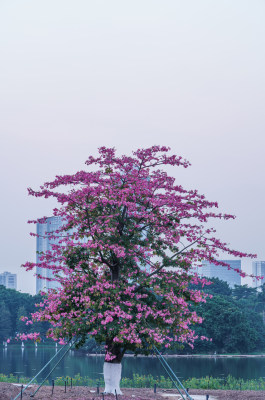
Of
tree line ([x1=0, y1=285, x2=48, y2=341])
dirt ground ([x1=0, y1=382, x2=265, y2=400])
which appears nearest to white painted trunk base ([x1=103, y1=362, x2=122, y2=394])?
dirt ground ([x1=0, y1=382, x2=265, y2=400])

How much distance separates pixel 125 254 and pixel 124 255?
407mm

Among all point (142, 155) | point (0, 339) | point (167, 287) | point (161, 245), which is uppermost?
point (142, 155)

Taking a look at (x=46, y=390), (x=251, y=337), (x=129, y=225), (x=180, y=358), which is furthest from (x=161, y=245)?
(x=251, y=337)

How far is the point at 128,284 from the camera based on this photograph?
19938 millimetres

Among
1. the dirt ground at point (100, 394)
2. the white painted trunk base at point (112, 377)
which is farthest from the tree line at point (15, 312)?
the white painted trunk base at point (112, 377)

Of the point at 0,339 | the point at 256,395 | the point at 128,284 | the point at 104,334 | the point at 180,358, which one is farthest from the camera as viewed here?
the point at 0,339

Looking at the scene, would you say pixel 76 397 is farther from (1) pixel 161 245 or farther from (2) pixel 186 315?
(1) pixel 161 245

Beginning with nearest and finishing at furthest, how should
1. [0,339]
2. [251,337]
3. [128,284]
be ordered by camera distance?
[128,284] < [251,337] < [0,339]

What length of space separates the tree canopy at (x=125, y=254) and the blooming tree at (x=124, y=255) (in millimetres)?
33

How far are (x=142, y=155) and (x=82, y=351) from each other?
66.4 meters

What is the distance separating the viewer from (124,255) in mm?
18844

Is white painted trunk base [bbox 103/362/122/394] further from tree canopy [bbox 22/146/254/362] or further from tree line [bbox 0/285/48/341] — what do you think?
tree line [bbox 0/285/48/341]

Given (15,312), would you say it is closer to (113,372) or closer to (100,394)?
(100,394)

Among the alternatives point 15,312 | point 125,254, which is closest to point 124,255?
point 125,254
